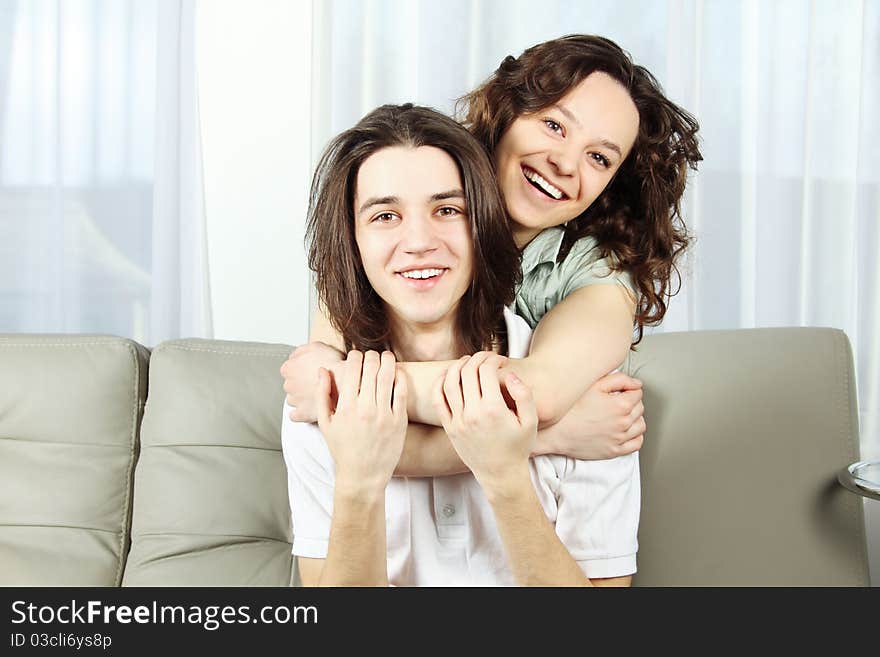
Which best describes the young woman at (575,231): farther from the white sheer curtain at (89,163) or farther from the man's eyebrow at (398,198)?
the white sheer curtain at (89,163)

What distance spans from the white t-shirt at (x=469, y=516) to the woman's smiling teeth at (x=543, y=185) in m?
0.19

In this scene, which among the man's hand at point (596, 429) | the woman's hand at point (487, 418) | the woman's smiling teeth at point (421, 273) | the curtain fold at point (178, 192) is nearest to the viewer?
the woman's hand at point (487, 418)

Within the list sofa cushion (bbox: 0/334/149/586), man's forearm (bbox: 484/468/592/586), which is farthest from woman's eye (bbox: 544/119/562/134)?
sofa cushion (bbox: 0/334/149/586)

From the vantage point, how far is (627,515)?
132 cm

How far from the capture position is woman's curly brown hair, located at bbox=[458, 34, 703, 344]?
1.34m

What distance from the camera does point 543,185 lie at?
1303 mm

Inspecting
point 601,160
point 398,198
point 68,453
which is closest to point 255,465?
point 68,453

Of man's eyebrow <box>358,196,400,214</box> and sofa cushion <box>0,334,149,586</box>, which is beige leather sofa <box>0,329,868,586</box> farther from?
man's eyebrow <box>358,196,400,214</box>

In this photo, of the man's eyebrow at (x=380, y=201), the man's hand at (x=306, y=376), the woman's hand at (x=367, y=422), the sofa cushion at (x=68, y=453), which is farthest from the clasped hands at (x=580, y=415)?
the sofa cushion at (x=68, y=453)

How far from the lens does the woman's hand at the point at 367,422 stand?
110 cm

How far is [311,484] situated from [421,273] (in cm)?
39

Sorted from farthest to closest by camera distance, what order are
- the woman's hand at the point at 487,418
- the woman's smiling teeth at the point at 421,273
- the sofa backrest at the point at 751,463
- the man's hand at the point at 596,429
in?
the sofa backrest at the point at 751,463 → the man's hand at the point at 596,429 → the woman's smiling teeth at the point at 421,273 → the woman's hand at the point at 487,418

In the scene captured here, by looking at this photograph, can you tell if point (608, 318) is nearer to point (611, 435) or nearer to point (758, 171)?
point (611, 435)

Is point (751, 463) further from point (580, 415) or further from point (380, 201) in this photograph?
point (380, 201)
